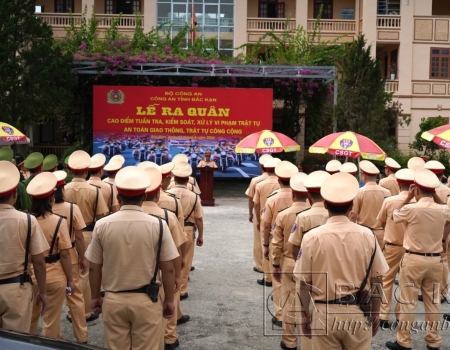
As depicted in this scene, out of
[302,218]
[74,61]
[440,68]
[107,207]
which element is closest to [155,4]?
[74,61]

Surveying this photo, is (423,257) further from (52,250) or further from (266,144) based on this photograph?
(266,144)

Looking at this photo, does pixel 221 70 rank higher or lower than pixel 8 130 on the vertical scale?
higher

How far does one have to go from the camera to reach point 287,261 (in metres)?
6.24

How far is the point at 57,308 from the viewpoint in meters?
5.50

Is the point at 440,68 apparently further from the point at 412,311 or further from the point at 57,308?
the point at 57,308

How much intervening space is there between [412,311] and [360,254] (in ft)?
7.54

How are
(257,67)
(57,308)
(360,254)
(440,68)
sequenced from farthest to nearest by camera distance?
1. (440,68)
2. (257,67)
3. (57,308)
4. (360,254)

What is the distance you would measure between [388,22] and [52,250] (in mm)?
27438

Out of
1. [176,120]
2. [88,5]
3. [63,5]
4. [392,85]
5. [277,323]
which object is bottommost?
[277,323]

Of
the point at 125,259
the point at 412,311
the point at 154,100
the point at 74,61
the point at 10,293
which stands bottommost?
the point at 412,311

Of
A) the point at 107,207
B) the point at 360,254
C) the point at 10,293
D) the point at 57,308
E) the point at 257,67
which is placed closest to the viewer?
the point at 360,254

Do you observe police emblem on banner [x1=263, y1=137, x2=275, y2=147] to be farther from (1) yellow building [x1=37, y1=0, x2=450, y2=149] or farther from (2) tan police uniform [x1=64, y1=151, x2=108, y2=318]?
(1) yellow building [x1=37, y1=0, x2=450, y2=149]

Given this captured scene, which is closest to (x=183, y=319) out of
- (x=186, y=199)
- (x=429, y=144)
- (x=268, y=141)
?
(x=186, y=199)

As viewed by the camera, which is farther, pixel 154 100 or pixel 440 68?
pixel 440 68
